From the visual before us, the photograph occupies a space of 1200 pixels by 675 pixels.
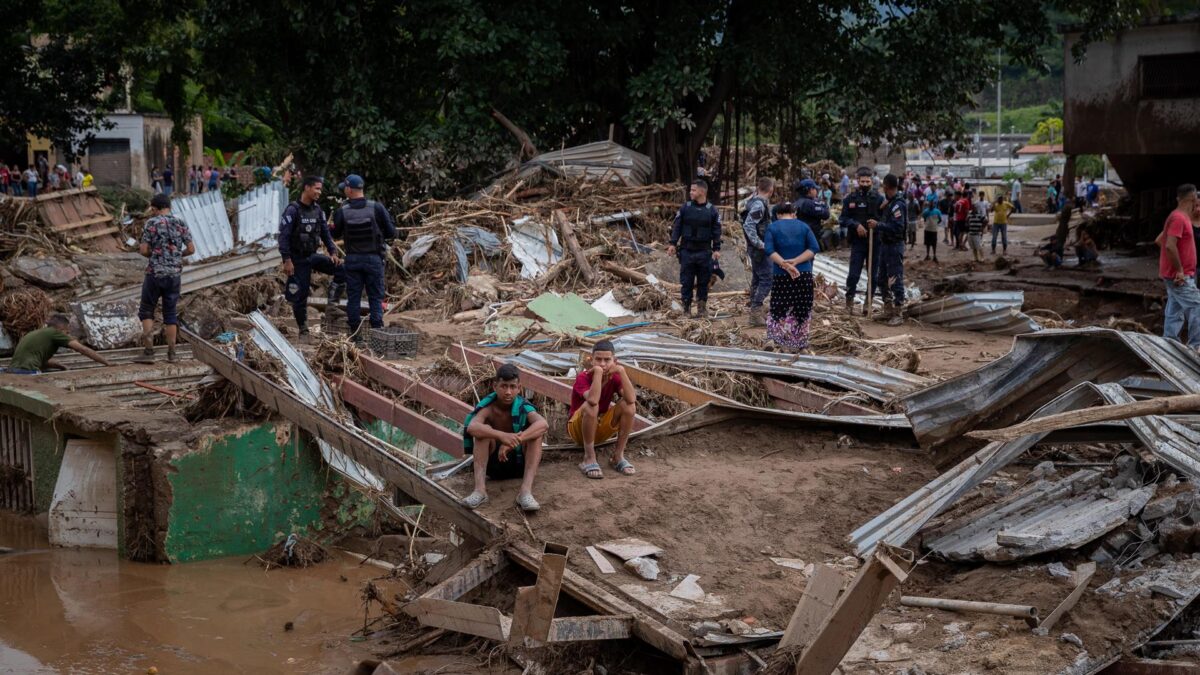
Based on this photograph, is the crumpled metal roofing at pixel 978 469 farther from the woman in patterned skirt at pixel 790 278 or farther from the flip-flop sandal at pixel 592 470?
the woman in patterned skirt at pixel 790 278

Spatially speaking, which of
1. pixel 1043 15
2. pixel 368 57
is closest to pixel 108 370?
pixel 368 57

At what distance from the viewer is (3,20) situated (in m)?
20.3

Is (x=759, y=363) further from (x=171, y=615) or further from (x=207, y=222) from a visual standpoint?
(x=207, y=222)

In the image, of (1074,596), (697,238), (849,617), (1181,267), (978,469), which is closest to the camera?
(849,617)

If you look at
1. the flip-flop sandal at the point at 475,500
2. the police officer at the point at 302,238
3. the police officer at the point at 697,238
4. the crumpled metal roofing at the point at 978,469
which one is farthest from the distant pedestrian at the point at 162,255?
the crumpled metal roofing at the point at 978,469

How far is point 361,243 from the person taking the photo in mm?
11180

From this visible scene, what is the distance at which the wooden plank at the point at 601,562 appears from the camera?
628 centimetres

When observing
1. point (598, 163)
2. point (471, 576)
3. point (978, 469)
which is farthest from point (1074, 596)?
point (598, 163)

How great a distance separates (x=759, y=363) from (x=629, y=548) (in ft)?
14.0

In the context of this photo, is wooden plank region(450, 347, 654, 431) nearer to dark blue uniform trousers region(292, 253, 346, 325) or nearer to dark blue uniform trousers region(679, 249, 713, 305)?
dark blue uniform trousers region(292, 253, 346, 325)

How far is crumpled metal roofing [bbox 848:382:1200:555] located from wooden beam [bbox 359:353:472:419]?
11.6ft

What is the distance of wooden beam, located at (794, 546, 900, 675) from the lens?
478 cm

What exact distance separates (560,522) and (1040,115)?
69547mm

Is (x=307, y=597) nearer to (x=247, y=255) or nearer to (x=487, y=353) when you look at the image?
(x=487, y=353)
